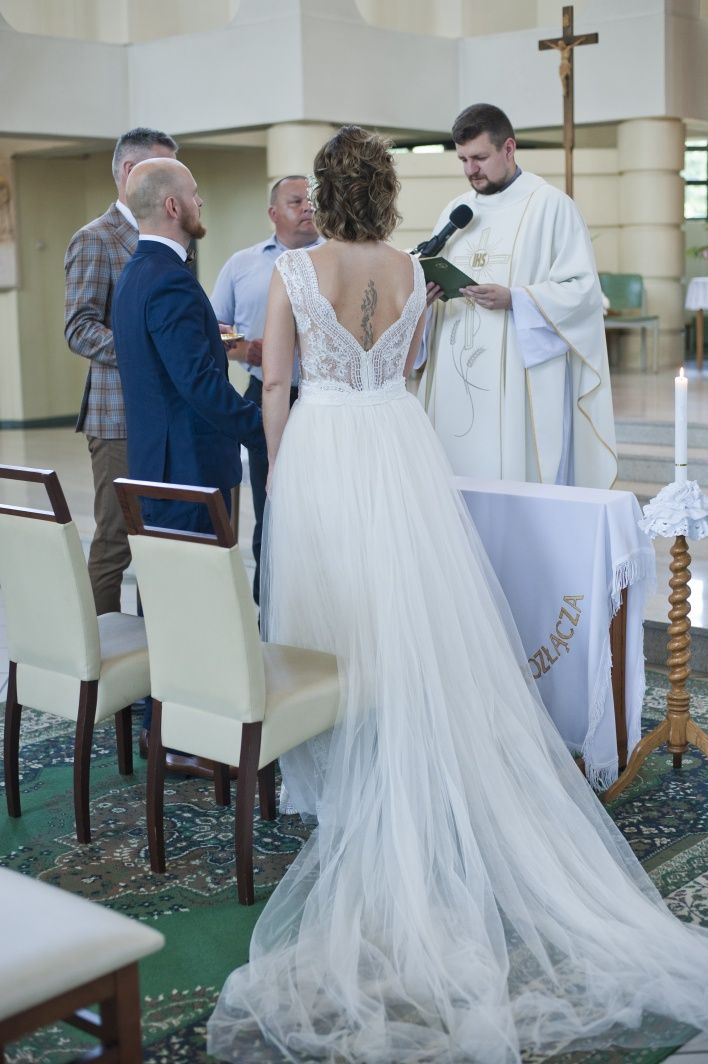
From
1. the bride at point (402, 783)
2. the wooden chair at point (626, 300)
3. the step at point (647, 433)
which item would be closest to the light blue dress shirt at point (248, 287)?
the bride at point (402, 783)

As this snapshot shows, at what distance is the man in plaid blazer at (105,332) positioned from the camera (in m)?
4.25

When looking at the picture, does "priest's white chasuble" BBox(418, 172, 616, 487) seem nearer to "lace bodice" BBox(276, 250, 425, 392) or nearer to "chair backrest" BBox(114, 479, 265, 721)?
"lace bodice" BBox(276, 250, 425, 392)

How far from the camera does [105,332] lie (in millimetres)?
4270

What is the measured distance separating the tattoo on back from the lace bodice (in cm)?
2

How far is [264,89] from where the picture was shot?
10.8m

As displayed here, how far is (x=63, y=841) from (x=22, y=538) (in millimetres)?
796

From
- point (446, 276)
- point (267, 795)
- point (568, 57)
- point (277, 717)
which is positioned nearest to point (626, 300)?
point (568, 57)

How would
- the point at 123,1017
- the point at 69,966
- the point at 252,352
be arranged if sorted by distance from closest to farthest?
the point at 69,966
the point at 123,1017
the point at 252,352

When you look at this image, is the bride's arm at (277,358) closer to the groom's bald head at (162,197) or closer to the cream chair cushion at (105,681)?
the groom's bald head at (162,197)

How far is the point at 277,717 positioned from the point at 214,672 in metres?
0.18

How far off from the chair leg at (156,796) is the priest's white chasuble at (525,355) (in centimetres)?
182

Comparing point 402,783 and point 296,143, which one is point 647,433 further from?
point 402,783

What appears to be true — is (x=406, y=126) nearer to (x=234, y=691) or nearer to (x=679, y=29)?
(x=679, y=29)

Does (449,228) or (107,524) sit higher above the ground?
(449,228)
